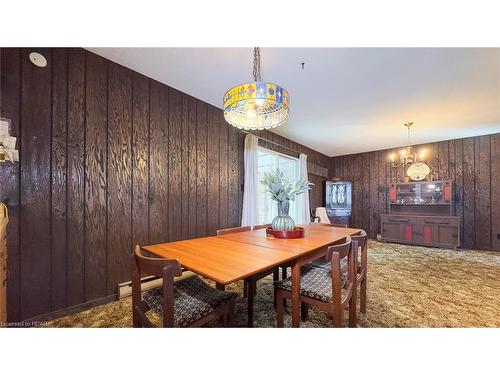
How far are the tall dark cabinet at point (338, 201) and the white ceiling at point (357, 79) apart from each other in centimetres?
232

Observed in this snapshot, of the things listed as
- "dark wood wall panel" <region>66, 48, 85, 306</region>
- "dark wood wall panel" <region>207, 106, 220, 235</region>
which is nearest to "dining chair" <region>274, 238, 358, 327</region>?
"dark wood wall panel" <region>207, 106, 220, 235</region>

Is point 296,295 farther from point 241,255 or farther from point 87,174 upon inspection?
point 87,174

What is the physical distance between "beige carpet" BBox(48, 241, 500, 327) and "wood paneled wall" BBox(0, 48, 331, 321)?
309 millimetres

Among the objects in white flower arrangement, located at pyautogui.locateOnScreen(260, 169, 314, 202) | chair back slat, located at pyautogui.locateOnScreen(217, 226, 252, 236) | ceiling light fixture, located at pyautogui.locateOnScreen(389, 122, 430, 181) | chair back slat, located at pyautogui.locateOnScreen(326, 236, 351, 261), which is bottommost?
chair back slat, located at pyautogui.locateOnScreen(217, 226, 252, 236)

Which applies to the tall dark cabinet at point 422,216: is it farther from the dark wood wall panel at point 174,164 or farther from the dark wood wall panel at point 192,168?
the dark wood wall panel at point 174,164

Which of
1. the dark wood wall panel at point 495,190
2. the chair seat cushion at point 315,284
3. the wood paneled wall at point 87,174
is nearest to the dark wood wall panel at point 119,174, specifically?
the wood paneled wall at point 87,174

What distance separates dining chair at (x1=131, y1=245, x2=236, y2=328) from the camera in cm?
92

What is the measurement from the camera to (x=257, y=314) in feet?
5.79

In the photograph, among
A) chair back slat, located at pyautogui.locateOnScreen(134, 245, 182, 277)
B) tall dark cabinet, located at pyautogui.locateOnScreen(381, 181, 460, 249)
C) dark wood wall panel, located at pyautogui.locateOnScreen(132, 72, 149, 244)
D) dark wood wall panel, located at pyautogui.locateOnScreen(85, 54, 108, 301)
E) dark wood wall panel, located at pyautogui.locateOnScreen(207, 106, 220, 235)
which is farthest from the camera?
tall dark cabinet, located at pyautogui.locateOnScreen(381, 181, 460, 249)

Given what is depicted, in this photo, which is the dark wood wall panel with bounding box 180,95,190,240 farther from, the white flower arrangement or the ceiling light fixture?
the ceiling light fixture

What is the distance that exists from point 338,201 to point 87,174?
550 centimetres
